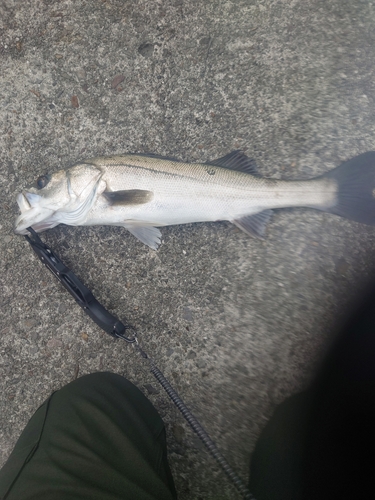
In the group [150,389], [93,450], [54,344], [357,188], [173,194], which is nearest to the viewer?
[93,450]

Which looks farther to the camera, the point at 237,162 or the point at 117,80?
the point at 117,80

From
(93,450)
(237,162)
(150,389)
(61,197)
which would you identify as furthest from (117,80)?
(93,450)

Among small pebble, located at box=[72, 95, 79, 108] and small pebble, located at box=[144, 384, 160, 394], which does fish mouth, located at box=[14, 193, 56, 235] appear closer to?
small pebble, located at box=[72, 95, 79, 108]

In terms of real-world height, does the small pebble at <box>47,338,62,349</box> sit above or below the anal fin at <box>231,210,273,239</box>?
below

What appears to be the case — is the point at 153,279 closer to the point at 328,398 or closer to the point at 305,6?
the point at 328,398

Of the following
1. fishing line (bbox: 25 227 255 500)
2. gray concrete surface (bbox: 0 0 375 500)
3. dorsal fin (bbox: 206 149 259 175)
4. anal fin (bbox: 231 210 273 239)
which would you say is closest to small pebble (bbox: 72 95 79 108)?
gray concrete surface (bbox: 0 0 375 500)

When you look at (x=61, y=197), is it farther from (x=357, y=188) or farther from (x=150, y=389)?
(x=357, y=188)

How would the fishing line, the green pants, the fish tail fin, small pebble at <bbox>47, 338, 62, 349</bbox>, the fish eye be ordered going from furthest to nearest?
1. small pebble at <bbox>47, 338, 62, 349</bbox>
2. the fish eye
3. the fishing line
4. the fish tail fin
5. the green pants

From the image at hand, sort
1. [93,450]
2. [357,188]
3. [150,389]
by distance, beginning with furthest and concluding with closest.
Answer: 1. [150,389]
2. [357,188]
3. [93,450]
